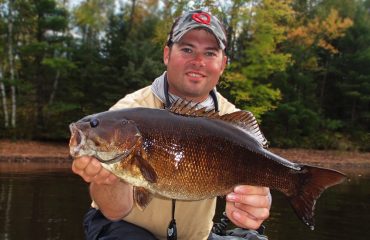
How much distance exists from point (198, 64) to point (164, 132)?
1.41m

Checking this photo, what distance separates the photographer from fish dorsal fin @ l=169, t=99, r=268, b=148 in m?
3.18

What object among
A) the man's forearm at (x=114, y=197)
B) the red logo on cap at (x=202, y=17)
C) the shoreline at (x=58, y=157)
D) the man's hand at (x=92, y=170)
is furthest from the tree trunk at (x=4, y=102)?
the man's hand at (x=92, y=170)

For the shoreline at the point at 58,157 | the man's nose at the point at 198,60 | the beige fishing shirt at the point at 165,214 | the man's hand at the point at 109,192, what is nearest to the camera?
the man's hand at the point at 109,192

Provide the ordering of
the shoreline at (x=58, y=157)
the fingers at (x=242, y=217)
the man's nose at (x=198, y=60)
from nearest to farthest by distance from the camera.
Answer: the fingers at (x=242, y=217) < the man's nose at (x=198, y=60) < the shoreline at (x=58, y=157)

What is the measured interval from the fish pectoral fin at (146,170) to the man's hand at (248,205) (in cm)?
61

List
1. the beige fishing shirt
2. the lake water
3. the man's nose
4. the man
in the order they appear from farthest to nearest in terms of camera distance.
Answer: the lake water
the man's nose
the beige fishing shirt
the man

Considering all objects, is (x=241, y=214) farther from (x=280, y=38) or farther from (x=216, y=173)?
(x=280, y=38)

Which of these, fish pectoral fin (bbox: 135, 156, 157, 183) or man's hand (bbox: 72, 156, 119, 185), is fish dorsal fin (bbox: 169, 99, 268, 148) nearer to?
fish pectoral fin (bbox: 135, 156, 157, 183)

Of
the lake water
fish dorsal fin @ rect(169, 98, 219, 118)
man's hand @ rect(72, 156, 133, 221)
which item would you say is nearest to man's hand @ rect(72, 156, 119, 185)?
man's hand @ rect(72, 156, 133, 221)

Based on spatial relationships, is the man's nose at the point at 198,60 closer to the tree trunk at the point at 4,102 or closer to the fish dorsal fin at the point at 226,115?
the fish dorsal fin at the point at 226,115

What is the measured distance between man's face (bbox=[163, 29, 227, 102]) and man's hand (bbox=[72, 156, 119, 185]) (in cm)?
144

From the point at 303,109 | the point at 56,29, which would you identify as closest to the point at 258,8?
the point at 303,109

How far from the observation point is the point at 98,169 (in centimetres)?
286

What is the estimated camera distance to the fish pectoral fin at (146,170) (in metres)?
2.79
